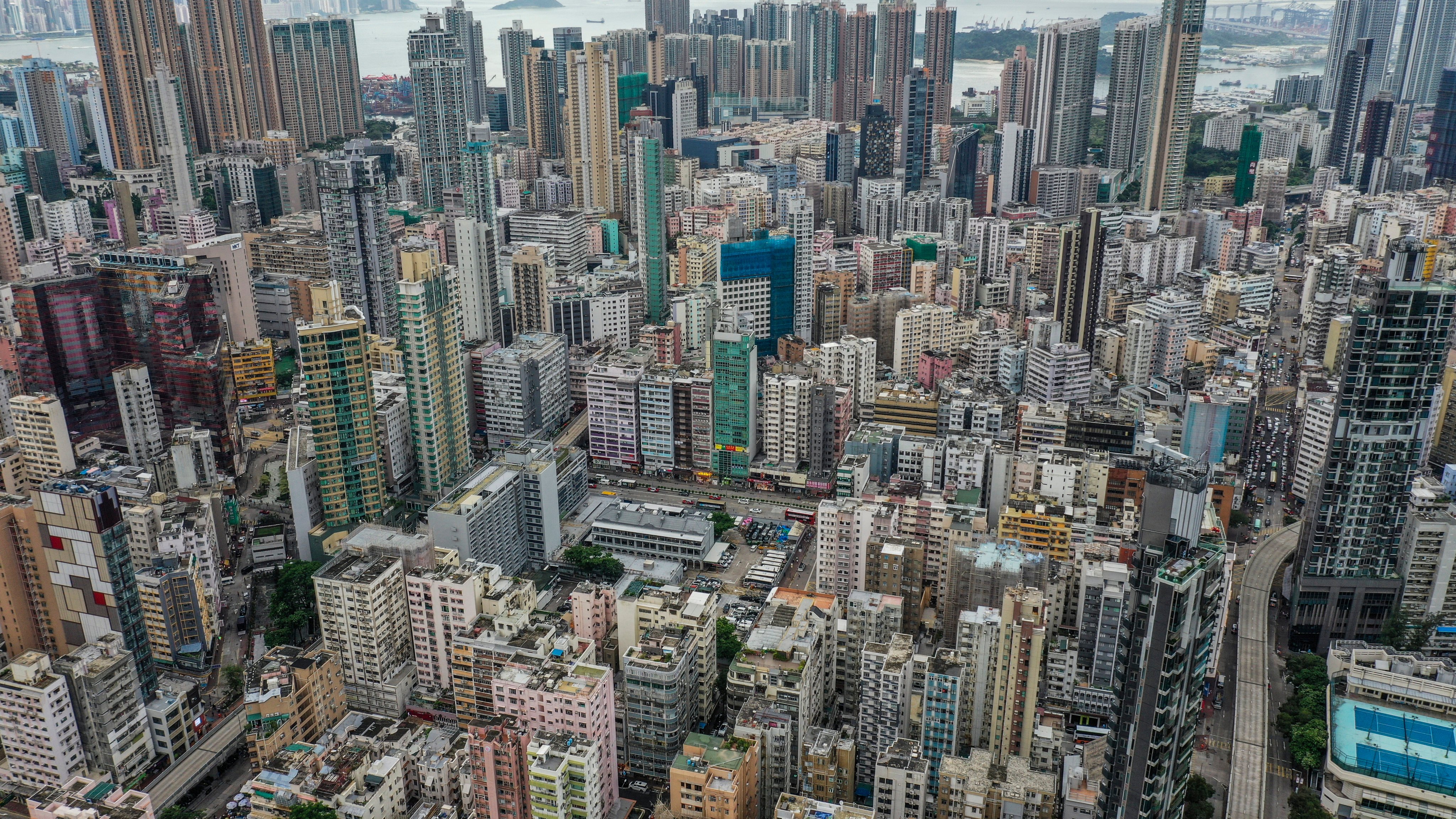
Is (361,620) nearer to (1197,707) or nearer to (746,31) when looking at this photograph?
(1197,707)

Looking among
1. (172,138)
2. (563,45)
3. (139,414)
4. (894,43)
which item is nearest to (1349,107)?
(894,43)

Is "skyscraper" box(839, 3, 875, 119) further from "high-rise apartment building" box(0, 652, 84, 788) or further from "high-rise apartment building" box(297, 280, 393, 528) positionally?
"high-rise apartment building" box(0, 652, 84, 788)

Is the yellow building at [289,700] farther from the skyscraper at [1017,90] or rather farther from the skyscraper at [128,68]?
the skyscraper at [1017,90]

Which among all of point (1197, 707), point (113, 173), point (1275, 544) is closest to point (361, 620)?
point (1197, 707)

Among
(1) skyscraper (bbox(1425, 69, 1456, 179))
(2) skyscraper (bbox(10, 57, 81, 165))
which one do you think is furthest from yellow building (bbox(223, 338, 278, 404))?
(1) skyscraper (bbox(1425, 69, 1456, 179))

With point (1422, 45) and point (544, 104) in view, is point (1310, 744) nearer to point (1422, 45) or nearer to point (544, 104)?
point (544, 104)
